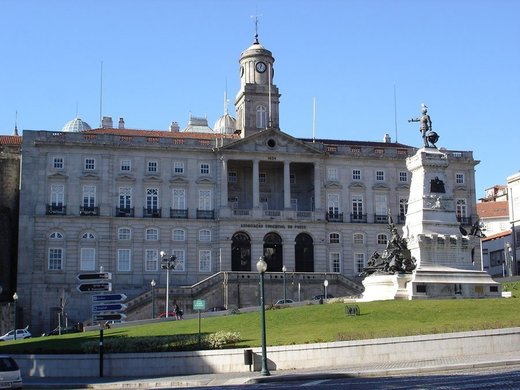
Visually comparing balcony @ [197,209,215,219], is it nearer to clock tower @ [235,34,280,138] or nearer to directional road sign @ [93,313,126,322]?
clock tower @ [235,34,280,138]

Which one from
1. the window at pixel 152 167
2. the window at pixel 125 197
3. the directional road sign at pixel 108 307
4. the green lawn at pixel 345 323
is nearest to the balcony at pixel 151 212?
the window at pixel 125 197

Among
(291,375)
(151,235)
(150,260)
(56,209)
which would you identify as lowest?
(291,375)

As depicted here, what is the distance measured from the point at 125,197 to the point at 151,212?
274cm

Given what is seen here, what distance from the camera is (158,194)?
271 ft

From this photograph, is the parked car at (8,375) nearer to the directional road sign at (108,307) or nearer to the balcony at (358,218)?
the directional road sign at (108,307)

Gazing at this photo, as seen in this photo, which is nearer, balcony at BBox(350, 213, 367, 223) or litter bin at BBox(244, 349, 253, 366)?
litter bin at BBox(244, 349, 253, 366)

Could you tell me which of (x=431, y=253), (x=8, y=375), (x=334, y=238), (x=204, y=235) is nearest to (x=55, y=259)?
(x=204, y=235)

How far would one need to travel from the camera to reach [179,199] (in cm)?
8312

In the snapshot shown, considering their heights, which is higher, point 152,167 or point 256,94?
point 256,94

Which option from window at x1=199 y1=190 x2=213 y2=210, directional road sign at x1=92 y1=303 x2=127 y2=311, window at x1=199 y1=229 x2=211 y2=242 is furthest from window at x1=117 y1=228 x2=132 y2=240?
directional road sign at x1=92 y1=303 x2=127 y2=311

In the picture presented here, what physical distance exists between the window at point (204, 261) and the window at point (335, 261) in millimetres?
11746

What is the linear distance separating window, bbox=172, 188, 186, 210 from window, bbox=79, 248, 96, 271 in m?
8.62

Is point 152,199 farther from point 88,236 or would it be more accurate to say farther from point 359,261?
point 359,261

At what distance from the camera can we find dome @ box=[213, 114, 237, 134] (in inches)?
4129
